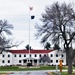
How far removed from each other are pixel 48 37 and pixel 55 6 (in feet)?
12.7

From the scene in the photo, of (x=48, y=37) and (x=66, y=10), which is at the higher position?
(x=66, y=10)

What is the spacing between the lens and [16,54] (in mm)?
135500

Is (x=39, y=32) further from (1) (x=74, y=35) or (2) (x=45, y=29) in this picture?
(1) (x=74, y=35)

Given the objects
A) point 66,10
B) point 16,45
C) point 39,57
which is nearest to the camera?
point 66,10

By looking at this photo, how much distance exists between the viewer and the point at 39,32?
4534 centimetres

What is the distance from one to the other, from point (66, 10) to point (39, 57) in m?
89.4

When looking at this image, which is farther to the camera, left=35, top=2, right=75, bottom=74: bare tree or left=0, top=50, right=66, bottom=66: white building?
left=0, top=50, right=66, bottom=66: white building

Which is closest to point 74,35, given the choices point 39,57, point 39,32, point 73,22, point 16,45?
point 73,22

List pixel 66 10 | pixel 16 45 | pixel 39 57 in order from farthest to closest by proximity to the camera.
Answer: pixel 39 57 < pixel 16 45 < pixel 66 10

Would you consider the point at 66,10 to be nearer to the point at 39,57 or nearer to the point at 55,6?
the point at 55,6

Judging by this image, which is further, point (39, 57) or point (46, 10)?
point (39, 57)

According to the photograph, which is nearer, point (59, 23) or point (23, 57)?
point (59, 23)

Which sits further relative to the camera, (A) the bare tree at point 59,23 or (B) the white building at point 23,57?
(B) the white building at point 23,57

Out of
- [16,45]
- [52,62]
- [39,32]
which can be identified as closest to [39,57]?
[52,62]
